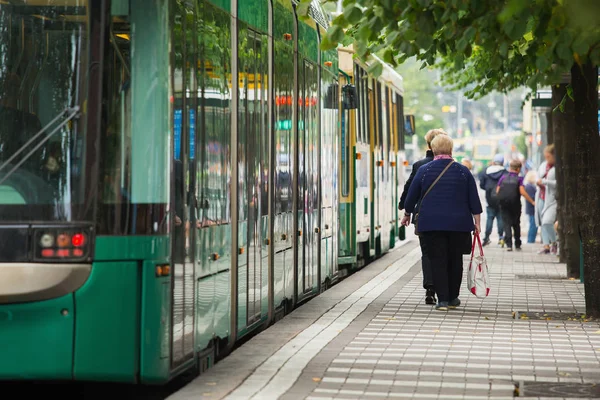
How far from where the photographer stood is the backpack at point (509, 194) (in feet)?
86.9

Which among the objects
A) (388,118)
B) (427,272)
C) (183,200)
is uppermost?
(388,118)

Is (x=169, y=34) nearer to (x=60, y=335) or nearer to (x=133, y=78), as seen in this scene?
(x=133, y=78)

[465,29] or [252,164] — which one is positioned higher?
[465,29]

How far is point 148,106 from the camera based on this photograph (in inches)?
280

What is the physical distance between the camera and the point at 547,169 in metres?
24.8

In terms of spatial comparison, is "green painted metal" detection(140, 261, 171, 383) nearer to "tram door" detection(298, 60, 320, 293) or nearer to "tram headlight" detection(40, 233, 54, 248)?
"tram headlight" detection(40, 233, 54, 248)

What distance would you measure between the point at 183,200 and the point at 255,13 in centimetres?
281

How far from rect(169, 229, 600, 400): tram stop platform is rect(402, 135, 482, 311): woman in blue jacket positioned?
483mm

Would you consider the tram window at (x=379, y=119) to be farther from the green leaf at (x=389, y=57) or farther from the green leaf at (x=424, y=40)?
the green leaf at (x=424, y=40)

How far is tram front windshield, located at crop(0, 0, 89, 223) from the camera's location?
7035mm

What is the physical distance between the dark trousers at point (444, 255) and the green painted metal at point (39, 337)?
21.7 feet

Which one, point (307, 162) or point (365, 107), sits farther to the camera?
point (365, 107)

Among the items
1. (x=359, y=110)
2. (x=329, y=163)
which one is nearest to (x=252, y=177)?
(x=329, y=163)

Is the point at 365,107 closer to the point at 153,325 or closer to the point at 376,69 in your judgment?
the point at 376,69
